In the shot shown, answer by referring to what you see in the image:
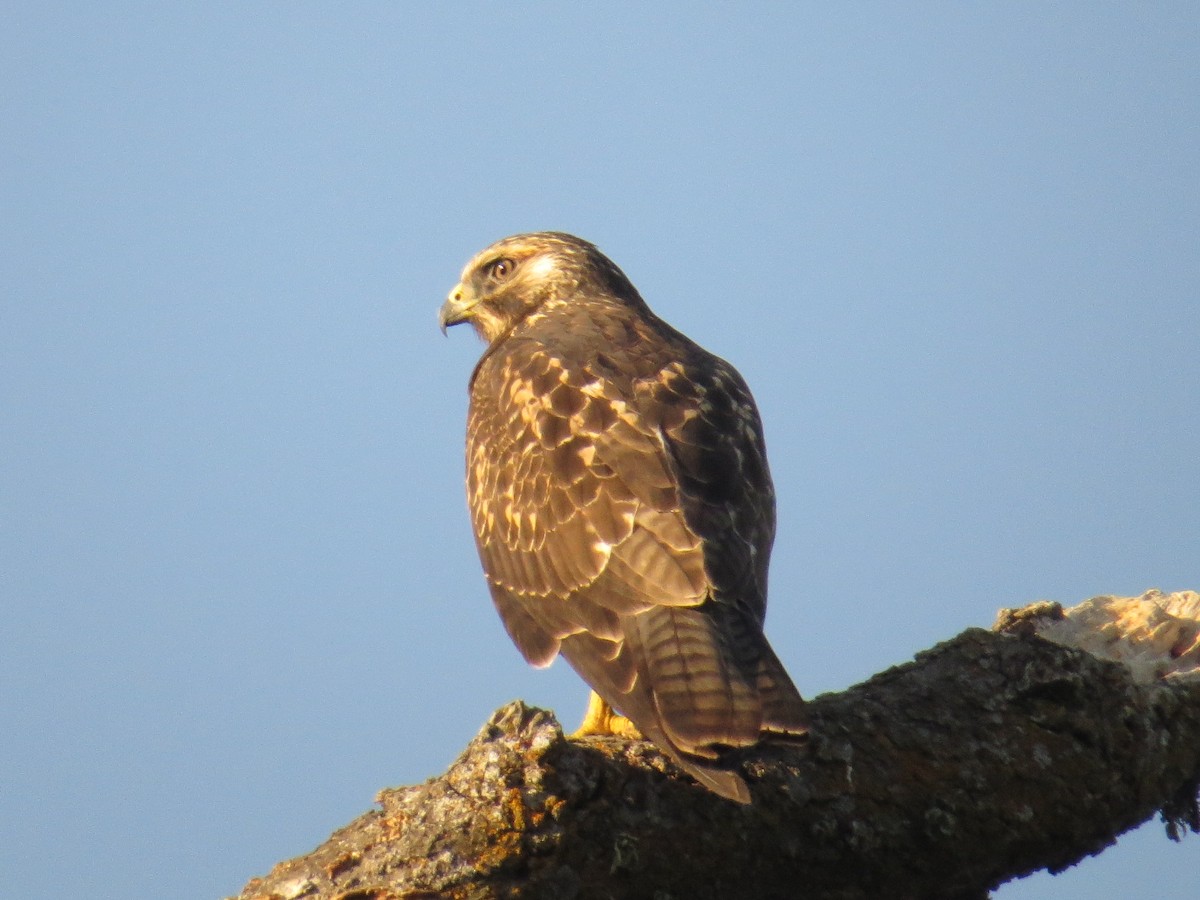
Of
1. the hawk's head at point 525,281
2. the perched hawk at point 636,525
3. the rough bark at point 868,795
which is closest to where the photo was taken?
the rough bark at point 868,795

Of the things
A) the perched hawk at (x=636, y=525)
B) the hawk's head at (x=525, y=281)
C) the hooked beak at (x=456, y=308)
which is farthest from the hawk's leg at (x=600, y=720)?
the hooked beak at (x=456, y=308)

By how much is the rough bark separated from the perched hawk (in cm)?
24

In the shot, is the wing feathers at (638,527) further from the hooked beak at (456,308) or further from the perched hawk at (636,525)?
the hooked beak at (456,308)

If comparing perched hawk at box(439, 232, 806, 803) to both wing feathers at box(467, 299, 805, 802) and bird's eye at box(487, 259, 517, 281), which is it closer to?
wing feathers at box(467, 299, 805, 802)

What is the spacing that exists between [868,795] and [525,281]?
16.8 feet

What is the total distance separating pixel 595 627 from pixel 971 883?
1771 millimetres

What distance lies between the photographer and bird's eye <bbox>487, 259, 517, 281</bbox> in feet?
30.4

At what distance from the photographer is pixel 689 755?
4.49 meters

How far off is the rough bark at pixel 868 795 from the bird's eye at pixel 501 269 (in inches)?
184

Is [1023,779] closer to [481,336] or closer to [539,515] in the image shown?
[539,515]

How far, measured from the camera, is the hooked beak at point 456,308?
937 cm

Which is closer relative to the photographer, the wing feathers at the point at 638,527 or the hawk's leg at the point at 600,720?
the wing feathers at the point at 638,527

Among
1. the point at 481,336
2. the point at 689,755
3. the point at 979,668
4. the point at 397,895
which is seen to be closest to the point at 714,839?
the point at 689,755

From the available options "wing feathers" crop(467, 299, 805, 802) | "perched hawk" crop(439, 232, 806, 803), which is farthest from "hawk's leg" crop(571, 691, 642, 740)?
"wing feathers" crop(467, 299, 805, 802)
